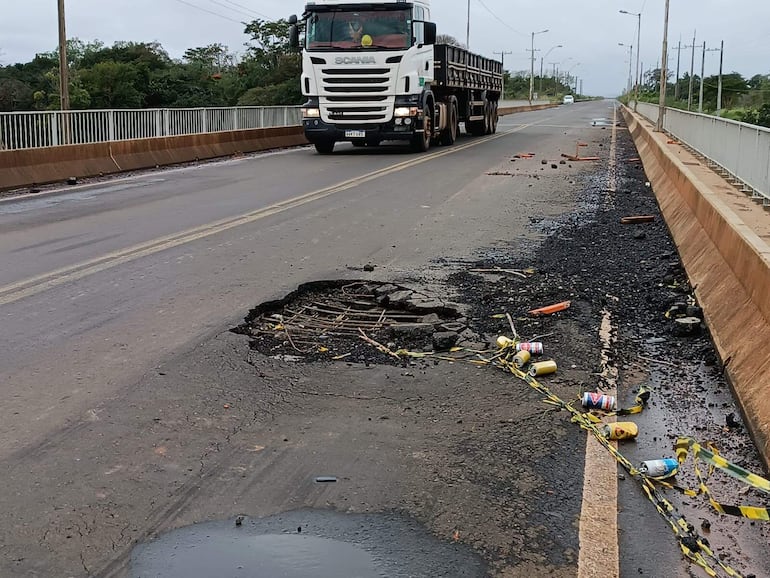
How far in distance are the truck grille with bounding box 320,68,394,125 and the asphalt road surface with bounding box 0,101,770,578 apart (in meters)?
13.7

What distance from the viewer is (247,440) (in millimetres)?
4230

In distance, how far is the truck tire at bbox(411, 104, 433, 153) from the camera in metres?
23.2

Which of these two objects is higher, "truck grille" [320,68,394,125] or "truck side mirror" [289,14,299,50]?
"truck side mirror" [289,14,299,50]

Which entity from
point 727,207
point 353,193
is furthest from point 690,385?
point 353,193

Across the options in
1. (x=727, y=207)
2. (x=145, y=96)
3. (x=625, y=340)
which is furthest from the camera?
(x=145, y=96)

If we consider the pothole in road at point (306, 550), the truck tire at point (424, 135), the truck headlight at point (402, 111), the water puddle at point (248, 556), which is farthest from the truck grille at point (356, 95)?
the water puddle at point (248, 556)

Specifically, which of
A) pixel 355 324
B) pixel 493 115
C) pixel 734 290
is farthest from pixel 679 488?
pixel 493 115

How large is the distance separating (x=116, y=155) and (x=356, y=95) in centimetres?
647

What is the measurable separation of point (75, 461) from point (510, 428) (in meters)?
2.07

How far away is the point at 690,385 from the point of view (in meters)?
5.25

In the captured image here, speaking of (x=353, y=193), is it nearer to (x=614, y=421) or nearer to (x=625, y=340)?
(x=625, y=340)

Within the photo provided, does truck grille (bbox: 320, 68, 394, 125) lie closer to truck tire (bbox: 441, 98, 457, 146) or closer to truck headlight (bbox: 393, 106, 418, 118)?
truck headlight (bbox: 393, 106, 418, 118)

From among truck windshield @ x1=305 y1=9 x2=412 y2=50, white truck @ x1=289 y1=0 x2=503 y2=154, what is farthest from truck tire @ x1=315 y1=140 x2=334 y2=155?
truck windshield @ x1=305 y1=9 x2=412 y2=50

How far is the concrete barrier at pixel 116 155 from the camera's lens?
15.5m
